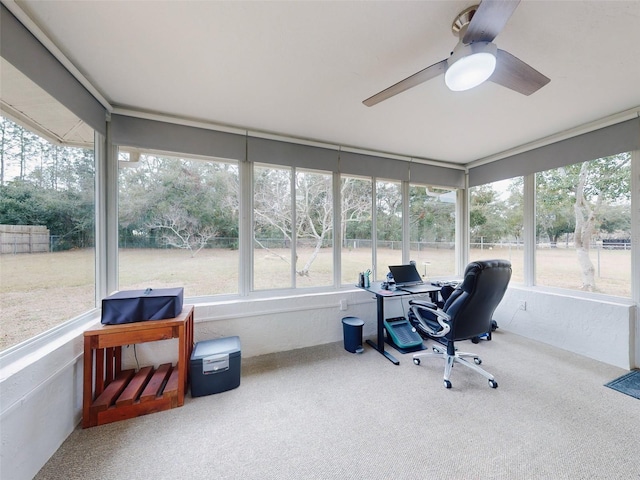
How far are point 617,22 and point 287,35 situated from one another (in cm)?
185

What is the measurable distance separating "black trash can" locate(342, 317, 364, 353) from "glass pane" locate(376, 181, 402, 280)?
100 cm

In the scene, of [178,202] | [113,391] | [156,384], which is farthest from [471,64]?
[113,391]

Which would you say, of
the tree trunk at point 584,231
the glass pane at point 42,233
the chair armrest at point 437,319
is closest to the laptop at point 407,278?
the chair armrest at point 437,319

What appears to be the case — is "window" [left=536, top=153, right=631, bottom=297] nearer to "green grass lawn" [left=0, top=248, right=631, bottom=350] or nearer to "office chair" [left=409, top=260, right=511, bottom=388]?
"green grass lawn" [left=0, top=248, right=631, bottom=350]

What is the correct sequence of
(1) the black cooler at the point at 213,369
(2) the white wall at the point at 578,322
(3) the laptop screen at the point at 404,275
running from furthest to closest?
(3) the laptop screen at the point at 404,275 → (2) the white wall at the point at 578,322 → (1) the black cooler at the point at 213,369

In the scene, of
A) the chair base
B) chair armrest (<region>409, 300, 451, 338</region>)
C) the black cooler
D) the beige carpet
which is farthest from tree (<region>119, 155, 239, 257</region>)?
the chair base

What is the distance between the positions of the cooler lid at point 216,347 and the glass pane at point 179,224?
575 millimetres

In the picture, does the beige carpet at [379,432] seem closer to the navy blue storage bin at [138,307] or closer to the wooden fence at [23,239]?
the navy blue storage bin at [138,307]

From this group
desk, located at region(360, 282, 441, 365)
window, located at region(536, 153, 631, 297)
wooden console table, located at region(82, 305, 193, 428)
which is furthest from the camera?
desk, located at region(360, 282, 441, 365)

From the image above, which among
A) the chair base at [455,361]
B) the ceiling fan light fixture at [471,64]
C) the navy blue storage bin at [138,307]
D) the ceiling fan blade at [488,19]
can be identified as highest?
the ceiling fan blade at [488,19]

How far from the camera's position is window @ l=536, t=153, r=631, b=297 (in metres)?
2.50

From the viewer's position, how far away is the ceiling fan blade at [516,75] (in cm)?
132

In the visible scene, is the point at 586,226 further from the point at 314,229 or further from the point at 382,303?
the point at 314,229

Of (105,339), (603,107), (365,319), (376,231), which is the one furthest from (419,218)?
(105,339)
